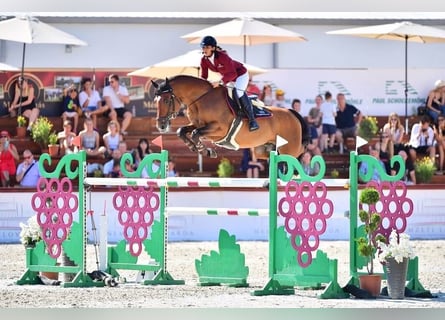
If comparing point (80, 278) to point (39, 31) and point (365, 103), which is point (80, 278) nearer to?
point (39, 31)

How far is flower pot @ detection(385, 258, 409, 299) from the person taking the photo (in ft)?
34.2

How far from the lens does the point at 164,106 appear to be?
39.5 ft

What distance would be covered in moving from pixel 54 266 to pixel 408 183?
7.17 meters

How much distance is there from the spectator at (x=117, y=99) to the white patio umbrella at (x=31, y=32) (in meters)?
0.76

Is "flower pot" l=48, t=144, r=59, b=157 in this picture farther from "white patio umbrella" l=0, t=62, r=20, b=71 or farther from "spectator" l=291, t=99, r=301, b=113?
"spectator" l=291, t=99, r=301, b=113

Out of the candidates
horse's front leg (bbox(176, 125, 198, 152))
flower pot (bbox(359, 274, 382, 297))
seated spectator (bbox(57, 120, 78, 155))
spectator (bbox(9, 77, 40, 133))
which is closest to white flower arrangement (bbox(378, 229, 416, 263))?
flower pot (bbox(359, 274, 382, 297))

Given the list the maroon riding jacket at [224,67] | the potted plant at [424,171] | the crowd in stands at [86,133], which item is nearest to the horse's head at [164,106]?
the maroon riding jacket at [224,67]

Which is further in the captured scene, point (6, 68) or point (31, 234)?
point (6, 68)

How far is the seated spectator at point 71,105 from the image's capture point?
18.3 m

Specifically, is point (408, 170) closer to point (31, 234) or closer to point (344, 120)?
point (344, 120)

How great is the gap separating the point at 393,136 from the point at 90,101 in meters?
4.33

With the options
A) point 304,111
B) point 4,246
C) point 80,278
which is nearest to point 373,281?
point 80,278

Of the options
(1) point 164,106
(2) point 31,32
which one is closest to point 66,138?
(2) point 31,32

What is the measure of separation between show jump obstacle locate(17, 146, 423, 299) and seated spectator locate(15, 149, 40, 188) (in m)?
5.11
